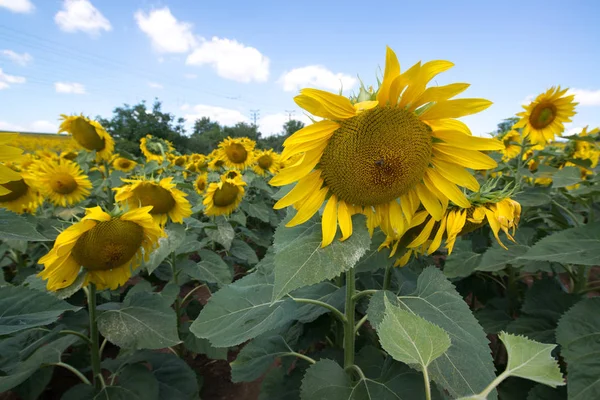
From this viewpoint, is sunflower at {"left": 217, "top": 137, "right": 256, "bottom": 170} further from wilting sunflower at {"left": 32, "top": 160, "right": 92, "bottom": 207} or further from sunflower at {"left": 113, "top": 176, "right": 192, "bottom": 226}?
Result: sunflower at {"left": 113, "top": 176, "right": 192, "bottom": 226}

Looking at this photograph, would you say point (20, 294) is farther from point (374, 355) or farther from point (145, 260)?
point (374, 355)

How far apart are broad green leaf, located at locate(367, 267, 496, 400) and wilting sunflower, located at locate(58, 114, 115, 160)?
4134 millimetres

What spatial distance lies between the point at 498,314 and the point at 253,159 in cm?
415

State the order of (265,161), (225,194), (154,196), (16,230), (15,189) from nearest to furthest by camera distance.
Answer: (16,230)
(154,196)
(15,189)
(225,194)
(265,161)

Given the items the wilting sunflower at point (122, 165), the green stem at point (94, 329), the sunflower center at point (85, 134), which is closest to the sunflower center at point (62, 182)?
the sunflower center at point (85, 134)

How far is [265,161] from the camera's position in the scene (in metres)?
5.67

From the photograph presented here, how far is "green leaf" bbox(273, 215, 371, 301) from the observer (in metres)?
→ 0.85

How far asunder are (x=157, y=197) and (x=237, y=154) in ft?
10.2

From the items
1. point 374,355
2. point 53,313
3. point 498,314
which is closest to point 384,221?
point 374,355

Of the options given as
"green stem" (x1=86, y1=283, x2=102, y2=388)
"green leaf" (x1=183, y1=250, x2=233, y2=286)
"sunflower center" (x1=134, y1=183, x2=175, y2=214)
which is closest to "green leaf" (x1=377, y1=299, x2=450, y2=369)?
"green stem" (x1=86, y1=283, x2=102, y2=388)

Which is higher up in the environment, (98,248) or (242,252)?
(98,248)

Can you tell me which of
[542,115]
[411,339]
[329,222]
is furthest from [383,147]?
[542,115]

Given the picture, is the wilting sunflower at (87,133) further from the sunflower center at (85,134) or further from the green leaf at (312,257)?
the green leaf at (312,257)

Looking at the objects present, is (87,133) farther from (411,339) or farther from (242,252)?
(411,339)
